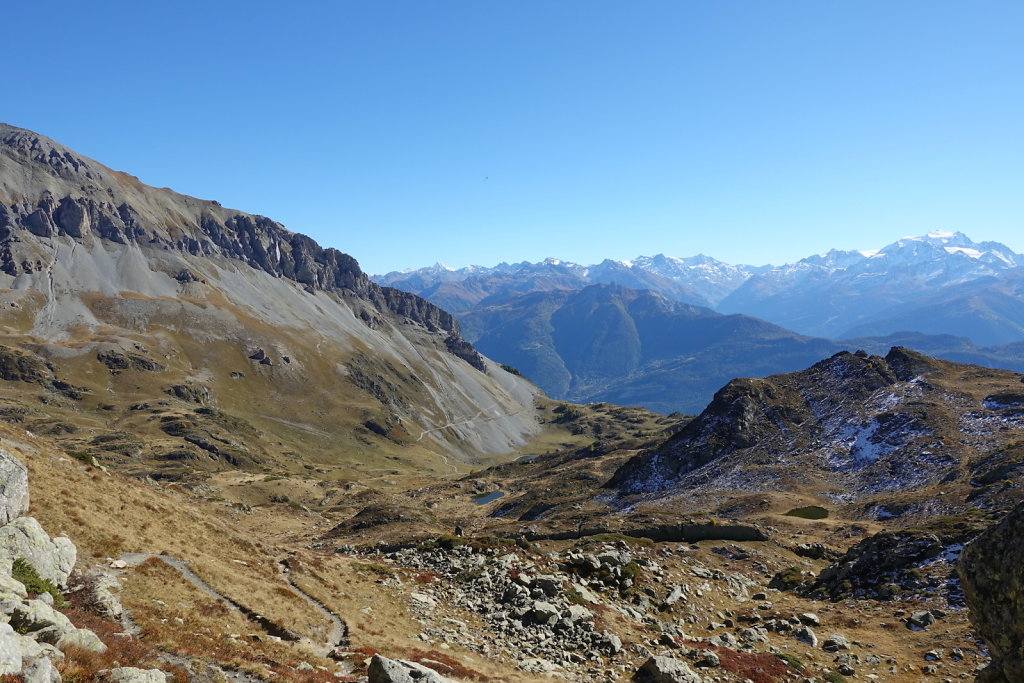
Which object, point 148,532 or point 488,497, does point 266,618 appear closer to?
point 148,532

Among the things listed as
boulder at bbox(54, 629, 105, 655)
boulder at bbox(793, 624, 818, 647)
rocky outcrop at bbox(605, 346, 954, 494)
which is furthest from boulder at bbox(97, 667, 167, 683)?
rocky outcrop at bbox(605, 346, 954, 494)

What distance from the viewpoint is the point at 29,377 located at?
199 m

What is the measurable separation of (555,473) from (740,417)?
47737 mm

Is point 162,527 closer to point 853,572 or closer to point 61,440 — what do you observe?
point 853,572

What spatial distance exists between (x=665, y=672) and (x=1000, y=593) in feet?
44.7

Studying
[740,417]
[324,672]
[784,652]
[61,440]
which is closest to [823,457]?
[740,417]

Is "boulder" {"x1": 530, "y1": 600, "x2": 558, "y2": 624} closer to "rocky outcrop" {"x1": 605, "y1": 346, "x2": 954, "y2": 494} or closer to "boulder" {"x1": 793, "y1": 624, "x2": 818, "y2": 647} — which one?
"boulder" {"x1": 793, "y1": 624, "x2": 818, "y2": 647}

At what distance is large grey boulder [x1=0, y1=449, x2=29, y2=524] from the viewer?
20.6 metres

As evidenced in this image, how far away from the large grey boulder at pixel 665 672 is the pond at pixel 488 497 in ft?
316

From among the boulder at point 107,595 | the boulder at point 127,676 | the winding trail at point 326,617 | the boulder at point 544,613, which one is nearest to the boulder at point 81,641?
the boulder at point 127,676

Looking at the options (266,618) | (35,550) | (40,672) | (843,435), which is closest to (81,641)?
(40,672)

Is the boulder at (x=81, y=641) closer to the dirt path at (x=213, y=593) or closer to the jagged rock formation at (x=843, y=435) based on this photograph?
the dirt path at (x=213, y=593)

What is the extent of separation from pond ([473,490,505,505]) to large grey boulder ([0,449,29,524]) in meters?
102

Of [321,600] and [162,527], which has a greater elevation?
[162,527]
